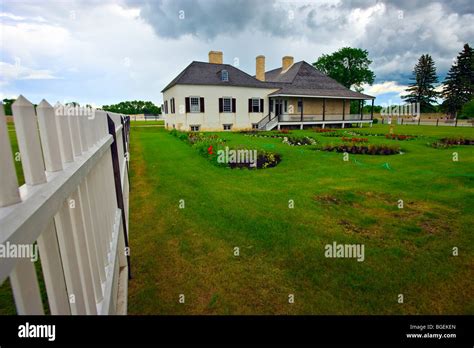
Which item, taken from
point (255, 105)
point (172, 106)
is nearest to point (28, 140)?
point (172, 106)

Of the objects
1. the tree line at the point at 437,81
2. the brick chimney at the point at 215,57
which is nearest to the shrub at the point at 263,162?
the brick chimney at the point at 215,57

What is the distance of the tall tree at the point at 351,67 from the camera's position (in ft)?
175

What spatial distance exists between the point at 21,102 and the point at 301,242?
3911 mm

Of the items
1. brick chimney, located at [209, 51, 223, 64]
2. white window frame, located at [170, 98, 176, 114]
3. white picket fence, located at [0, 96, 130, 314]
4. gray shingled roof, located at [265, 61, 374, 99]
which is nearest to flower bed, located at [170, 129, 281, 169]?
white picket fence, located at [0, 96, 130, 314]

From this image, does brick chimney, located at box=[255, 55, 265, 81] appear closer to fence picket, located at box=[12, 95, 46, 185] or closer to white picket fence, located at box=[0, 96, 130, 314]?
white picket fence, located at box=[0, 96, 130, 314]

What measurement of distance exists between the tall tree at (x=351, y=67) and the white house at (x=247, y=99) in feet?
78.3

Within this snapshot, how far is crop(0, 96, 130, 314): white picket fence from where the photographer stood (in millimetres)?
908

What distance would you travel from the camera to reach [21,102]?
3.49 ft

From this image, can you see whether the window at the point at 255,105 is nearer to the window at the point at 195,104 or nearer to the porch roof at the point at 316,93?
the porch roof at the point at 316,93

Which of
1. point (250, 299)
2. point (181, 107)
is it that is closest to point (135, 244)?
point (250, 299)

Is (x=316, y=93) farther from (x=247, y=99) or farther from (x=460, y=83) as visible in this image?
(x=460, y=83)

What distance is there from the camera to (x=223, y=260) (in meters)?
3.86

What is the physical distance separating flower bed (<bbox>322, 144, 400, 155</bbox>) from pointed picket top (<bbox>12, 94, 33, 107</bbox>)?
40.6 feet
